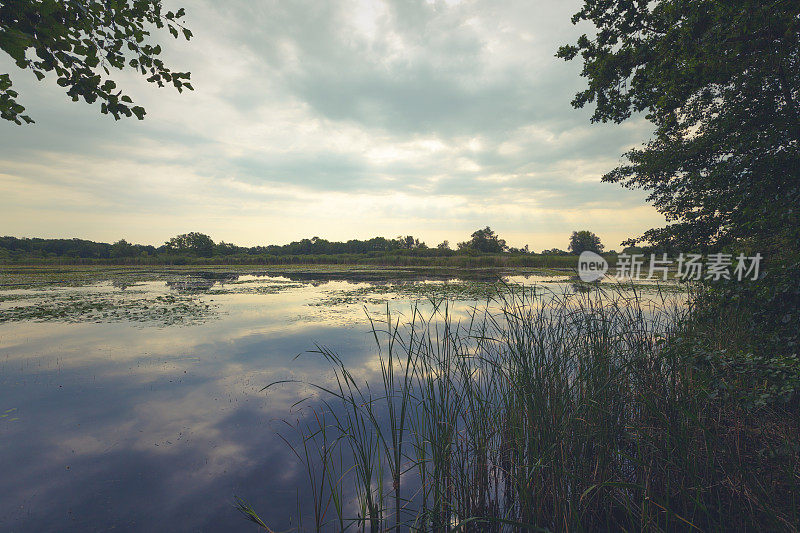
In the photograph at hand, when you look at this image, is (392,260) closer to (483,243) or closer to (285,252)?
(483,243)

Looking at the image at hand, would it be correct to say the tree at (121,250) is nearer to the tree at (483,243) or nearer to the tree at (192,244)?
the tree at (192,244)

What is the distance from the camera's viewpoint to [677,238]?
7.90 meters

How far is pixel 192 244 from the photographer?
83500 mm

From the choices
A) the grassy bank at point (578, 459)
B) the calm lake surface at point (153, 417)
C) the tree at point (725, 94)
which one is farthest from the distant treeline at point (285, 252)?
the grassy bank at point (578, 459)

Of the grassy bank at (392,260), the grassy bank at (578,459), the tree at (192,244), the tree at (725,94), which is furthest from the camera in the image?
the tree at (192,244)

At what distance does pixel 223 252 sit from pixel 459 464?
92841 mm

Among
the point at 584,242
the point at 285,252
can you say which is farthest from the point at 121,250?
the point at 584,242

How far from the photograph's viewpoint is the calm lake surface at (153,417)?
3021 millimetres

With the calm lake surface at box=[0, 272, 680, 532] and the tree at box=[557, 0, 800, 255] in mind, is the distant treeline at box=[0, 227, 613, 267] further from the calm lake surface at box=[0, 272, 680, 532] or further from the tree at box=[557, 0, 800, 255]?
the calm lake surface at box=[0, 272, 680, 532]

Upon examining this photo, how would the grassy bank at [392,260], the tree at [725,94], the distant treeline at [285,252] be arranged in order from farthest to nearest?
the distant treeline at [285,252] → the grassy bank at [392,260] → the tree at [725,94]

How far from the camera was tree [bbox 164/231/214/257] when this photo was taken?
77.2 m

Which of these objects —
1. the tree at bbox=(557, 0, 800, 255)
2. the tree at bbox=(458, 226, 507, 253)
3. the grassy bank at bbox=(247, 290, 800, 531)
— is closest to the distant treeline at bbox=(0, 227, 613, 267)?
the tree at bbox=(458, 226, 507, 253)

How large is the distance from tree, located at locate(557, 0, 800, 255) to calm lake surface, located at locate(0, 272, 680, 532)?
18.3ft

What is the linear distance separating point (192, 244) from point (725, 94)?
327 feet
